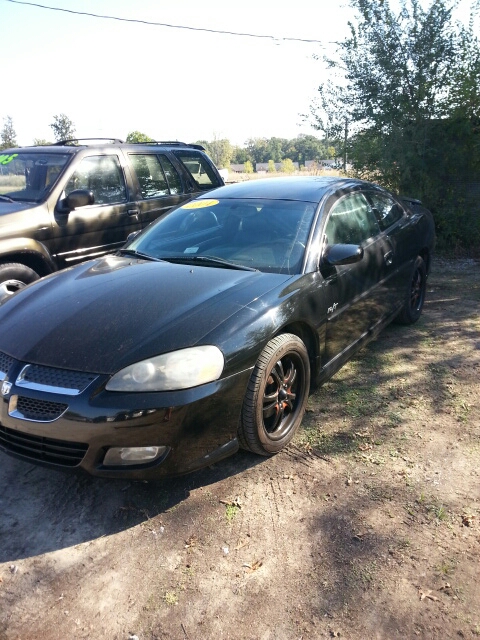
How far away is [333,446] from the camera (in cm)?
328

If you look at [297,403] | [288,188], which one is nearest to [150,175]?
[288,188]

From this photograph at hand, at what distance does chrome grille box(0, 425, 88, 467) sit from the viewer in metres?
2.51

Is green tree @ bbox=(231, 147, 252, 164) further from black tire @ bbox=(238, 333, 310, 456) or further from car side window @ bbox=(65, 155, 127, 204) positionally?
black tire @ bbox=(238, 333, 310, 456)

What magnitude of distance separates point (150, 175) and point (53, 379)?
4284 mm

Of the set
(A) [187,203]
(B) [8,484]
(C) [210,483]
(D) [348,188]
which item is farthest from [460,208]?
(B) [8,484]

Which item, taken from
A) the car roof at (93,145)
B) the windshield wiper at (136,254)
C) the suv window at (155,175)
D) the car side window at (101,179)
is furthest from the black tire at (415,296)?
the car roof at (93,145)

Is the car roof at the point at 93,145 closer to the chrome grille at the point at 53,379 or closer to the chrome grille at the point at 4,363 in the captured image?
the chrome grille at the point at 4,363

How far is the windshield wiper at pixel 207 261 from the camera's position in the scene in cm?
344

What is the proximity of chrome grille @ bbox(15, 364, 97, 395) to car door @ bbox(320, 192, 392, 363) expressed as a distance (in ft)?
5.58

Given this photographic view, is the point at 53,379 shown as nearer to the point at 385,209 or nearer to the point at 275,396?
the point at 275,396

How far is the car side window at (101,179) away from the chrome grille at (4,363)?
2994 mm

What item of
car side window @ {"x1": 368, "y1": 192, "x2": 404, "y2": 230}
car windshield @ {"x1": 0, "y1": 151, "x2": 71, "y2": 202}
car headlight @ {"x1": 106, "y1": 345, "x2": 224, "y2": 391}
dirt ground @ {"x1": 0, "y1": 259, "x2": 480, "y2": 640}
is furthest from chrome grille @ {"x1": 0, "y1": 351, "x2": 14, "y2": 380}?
car side window @ {"x1": 368, "y1": 192, "x2": 404, "y2": 230}

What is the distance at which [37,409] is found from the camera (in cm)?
251

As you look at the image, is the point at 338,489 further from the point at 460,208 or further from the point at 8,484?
the point at 460,208
